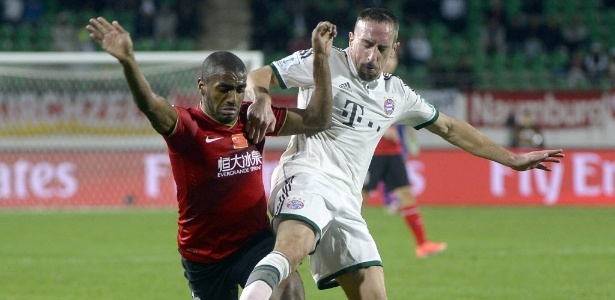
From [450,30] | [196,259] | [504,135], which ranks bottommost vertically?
[504,135]

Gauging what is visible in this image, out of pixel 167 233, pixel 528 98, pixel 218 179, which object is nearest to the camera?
pixel 218 179

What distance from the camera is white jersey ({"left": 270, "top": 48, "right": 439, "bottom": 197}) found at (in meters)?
6.03

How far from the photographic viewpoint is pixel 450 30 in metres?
24.2

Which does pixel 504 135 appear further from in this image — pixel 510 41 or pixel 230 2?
pixel 230 2

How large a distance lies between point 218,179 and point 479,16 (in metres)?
19.9

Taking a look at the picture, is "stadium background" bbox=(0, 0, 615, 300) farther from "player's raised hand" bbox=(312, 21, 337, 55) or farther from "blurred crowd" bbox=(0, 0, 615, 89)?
"player's raised hand" bbox=(312, 21, 337, 55)

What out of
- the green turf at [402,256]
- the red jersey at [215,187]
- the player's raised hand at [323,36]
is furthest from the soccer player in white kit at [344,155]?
the green turf at [402,256]

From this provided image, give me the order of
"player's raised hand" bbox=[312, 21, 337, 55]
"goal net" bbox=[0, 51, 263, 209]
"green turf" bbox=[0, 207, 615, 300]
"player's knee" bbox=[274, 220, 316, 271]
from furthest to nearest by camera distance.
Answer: "goal net" bbox=[0, 51, 263, 209]
"green turf" bbox=[0, 207, 615, 300]
"player's raised hand" bbox=[312, 21, 337, 55]
"player's knee" bbox=[274, 220, 316, 271]

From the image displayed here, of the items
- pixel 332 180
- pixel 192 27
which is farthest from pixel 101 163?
pixel 332 180

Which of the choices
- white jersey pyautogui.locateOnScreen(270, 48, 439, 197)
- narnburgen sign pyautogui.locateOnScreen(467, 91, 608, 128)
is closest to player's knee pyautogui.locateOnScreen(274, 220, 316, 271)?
white jersey pyautogui.locateOnScreen(270, 48, 439, 197)

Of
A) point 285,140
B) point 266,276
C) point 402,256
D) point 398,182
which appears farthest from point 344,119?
point 285,140

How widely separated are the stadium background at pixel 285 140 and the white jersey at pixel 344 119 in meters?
2.85

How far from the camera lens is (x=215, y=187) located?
5.50 m

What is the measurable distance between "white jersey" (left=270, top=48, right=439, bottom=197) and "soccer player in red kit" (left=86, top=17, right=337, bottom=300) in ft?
0.97
